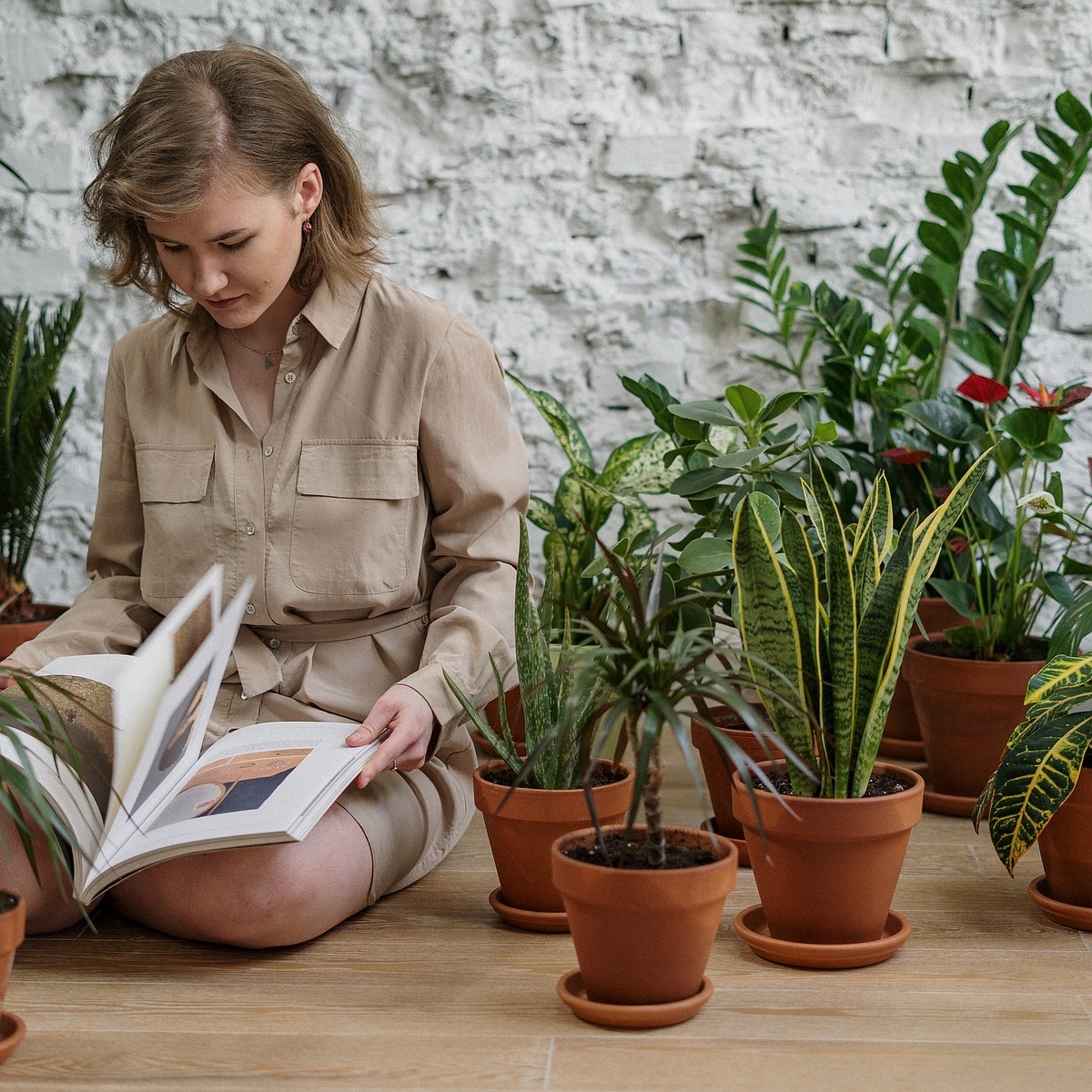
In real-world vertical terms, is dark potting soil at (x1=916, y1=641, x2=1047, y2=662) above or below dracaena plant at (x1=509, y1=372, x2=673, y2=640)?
below

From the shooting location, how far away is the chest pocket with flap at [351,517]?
1.71 m

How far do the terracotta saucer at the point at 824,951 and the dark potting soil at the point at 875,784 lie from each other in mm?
176

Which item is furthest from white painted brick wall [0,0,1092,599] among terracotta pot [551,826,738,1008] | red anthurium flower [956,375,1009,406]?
terracotta pot [551,826,738,1008]

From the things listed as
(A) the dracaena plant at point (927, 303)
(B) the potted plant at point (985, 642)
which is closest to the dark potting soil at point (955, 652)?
(B) the potted plant at point (985, 642)

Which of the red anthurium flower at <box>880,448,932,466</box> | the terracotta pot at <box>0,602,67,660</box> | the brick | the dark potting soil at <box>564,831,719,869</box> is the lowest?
the terracotta pot at <box>0,602,67,660</box>

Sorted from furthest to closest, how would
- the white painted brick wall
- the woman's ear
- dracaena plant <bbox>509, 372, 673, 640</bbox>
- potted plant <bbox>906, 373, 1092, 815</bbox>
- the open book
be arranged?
the white painted brick wall < dracaena plant <bbox>509, 372, 673, 640</bbox> < potted plant <bbox>906, 373, 1092, 815</bbox> < the woman's ear < the open book

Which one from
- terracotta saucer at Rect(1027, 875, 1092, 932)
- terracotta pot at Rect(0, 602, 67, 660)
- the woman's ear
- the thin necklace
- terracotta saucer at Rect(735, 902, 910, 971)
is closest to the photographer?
terracotta saucer at Rect(735, 902, 910, 971)

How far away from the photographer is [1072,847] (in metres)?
1.56

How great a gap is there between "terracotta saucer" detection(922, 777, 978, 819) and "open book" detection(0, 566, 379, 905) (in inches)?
41.9

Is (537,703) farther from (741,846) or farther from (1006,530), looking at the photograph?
(1006,530)

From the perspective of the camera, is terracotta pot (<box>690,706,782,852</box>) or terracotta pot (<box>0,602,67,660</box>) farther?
terracotta pot (<box>0,602,67,660</box>)

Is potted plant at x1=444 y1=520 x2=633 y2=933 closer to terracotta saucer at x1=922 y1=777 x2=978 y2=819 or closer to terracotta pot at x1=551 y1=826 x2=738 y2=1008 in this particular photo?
terracotta pot at x1=551 y1=826 x2=738 y2=1008

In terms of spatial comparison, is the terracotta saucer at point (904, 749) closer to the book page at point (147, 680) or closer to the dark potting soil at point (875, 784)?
the dark potting soil at point (875, 784)

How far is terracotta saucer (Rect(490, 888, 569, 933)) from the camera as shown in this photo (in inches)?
62.6
